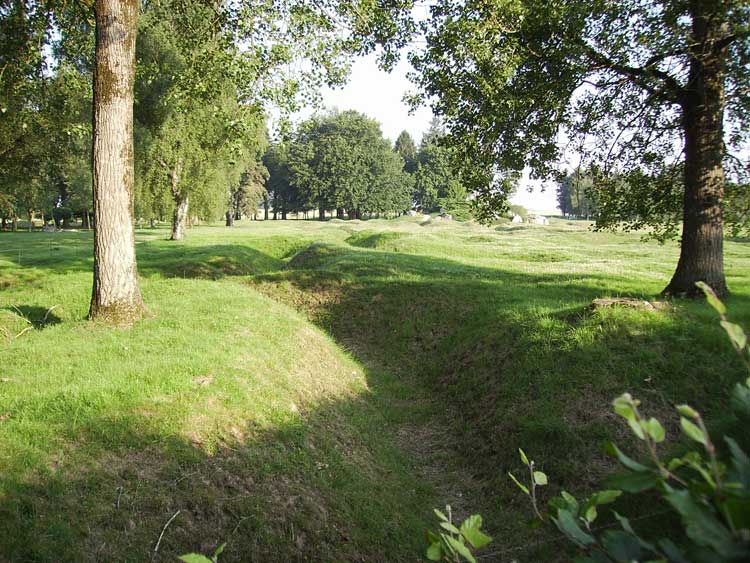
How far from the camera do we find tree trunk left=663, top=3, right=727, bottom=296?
35.2 feet

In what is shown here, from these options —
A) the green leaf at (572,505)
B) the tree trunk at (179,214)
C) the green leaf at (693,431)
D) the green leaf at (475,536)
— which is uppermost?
the tree trunk at (179,214)

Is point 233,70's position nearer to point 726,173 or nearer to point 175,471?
point 175,471

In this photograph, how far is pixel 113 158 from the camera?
400 inches

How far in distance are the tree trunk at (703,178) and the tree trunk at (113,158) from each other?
12691 mm

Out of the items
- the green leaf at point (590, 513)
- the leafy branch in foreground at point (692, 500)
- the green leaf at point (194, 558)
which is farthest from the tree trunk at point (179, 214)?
the leafy branch in foreground at point (692, 500)

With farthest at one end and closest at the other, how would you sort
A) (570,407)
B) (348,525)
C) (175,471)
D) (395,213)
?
(395,213) < (570,407) < (348,525) < (175,471)

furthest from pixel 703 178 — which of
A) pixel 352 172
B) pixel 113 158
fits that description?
pixel 352 172

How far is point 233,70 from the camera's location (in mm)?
12336

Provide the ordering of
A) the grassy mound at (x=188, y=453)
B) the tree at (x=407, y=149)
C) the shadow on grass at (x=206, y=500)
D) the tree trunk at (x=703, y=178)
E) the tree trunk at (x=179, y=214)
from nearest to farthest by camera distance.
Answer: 1. the shadow on grass at (x=206, y=500)
2. the grassy mound at (x=188, y=453)
3. the tree trunk at (x=703, y=178)
4. the tree trunk at (x=179, y=214)
5. the tree at (x=407, y=149)

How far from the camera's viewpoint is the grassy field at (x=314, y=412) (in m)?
5.34

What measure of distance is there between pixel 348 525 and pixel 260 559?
4.56 feet

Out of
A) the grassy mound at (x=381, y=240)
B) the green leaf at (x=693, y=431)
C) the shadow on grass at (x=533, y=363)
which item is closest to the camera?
the green leaf at (x=693, y=431)

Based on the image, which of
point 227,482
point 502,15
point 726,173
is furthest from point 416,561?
point 726,173

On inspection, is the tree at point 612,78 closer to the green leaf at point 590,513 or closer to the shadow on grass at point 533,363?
the shadow on grass at point 533,363
